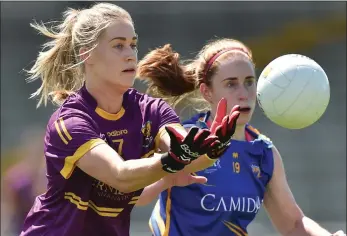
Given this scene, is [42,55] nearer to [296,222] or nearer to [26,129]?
[296,222]

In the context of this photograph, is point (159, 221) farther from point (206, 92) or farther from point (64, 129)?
point (64, 129)

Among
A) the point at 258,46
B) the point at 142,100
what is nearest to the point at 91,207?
the point at 142,100

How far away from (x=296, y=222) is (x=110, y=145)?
133cm

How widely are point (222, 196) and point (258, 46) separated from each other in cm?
732

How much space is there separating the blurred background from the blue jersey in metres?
6.03

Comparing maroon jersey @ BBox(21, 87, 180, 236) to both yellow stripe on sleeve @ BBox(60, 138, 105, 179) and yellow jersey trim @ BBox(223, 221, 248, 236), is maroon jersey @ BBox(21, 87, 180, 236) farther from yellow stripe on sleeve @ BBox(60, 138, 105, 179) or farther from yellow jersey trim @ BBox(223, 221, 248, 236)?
yellow jersey trim @ BBox(223, 221, 248, 236)

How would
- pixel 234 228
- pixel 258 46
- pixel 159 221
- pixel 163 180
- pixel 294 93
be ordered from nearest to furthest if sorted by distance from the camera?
1. pixel 163 180
2. pixel 294 93
3. pixel 234 228
4. pixel 159 221
5. pixel 258 46

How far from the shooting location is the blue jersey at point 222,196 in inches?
166

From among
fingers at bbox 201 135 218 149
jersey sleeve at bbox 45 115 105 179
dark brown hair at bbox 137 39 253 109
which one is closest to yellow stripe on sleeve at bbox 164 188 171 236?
dark brown hair at bbox 137 39 253 109

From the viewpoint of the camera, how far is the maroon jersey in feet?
11.5

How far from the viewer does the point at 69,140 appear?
136 inches

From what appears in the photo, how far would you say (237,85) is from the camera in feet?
14.1

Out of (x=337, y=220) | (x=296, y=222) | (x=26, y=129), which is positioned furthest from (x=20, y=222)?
(x=296, y=222)

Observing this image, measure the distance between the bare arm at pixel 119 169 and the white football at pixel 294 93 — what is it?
3.63 feet
